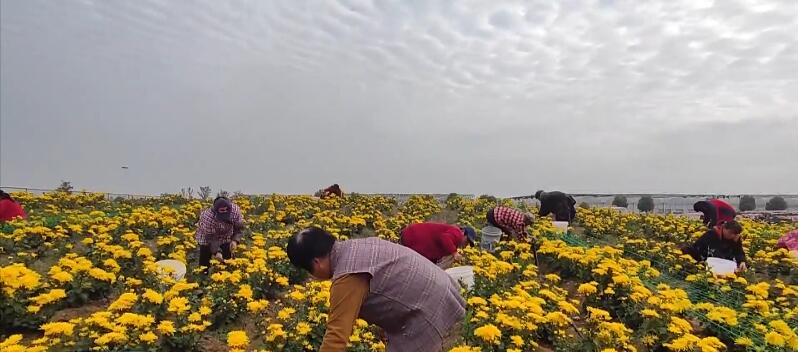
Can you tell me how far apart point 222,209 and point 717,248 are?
21.7 feet

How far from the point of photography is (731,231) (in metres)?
7.23

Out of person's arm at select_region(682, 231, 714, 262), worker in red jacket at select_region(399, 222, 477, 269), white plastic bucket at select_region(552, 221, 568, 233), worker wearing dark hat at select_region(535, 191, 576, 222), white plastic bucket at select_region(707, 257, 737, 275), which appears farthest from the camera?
worker wearing dark hat at select_region(535, 191, 576, 222)

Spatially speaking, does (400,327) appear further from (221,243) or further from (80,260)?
(221,243)

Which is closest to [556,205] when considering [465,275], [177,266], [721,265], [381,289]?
[721,265]

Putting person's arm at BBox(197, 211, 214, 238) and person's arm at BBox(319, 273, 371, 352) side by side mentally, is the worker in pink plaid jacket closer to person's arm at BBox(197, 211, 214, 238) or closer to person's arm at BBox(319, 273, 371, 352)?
person's arm at BBox(197, 211, 214, 238)

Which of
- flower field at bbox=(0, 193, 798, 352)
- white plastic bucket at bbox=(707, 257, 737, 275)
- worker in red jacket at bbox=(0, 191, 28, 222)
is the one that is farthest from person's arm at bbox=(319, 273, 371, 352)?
worker in red jacket at bbox=(0, 191, 28, 222)

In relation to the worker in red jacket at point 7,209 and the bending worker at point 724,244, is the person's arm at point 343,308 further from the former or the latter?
the worker in red jacket at point 7,209

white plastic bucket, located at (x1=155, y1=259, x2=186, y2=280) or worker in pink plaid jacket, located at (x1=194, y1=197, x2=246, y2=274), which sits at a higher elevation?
worker in pink plaid jacket, located at (x1=194, y1=197, x2=246, y2=274)

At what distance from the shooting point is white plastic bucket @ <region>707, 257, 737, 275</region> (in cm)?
727

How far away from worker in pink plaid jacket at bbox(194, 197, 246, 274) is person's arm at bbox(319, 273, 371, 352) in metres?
4.88

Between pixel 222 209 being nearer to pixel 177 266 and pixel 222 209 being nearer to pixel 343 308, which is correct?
pixel 177 266

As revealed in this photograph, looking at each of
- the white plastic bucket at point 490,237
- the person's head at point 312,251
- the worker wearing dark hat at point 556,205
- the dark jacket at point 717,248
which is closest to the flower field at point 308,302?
the dark jacket at point 717,248

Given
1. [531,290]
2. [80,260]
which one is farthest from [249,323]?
[531,290]

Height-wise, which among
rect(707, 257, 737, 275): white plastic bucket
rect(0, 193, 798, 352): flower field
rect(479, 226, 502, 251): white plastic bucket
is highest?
rect(479, 226, 502, 251): white plastic bucket
